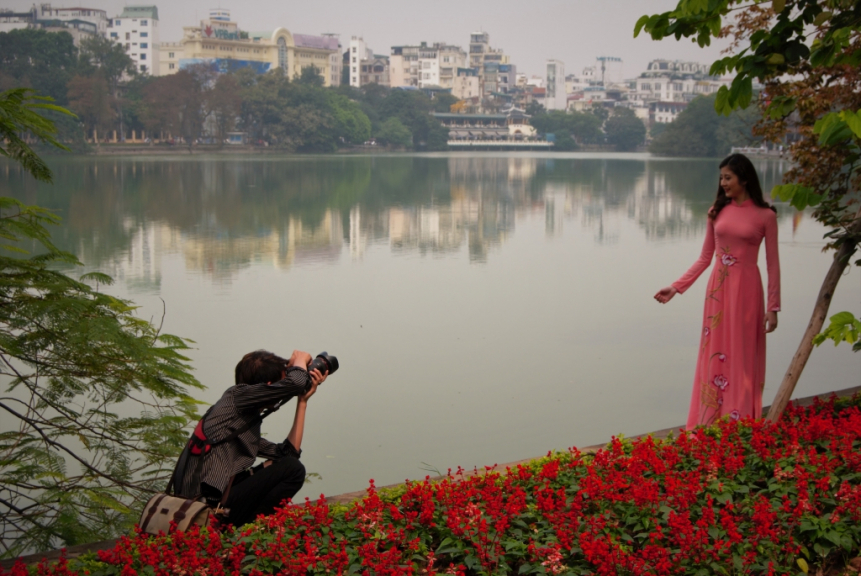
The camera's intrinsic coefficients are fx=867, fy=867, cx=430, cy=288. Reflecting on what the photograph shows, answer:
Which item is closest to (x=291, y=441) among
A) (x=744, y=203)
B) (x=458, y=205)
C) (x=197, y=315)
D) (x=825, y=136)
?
(x=825, y=136)

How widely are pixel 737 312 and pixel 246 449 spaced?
1.94 meters

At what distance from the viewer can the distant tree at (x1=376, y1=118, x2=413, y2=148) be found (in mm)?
61469

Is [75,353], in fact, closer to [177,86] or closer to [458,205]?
[458,205]

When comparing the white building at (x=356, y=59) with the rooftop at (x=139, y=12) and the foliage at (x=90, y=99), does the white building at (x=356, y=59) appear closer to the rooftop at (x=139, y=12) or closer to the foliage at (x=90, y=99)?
the rooftop at (x=139, y=12)

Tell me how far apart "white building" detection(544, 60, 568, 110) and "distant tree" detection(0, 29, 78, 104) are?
71063 mm

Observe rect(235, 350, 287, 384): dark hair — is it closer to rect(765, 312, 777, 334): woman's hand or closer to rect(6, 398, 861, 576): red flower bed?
rect(6, 398, 861, 576): red flower bed

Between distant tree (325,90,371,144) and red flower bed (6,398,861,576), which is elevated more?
distant tree (325,90,371,144)

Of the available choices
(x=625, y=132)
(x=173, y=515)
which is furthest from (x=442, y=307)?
(x=625, y=132)

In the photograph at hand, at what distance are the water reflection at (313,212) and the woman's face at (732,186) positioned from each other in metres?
6.30

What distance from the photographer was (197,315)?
698 cm

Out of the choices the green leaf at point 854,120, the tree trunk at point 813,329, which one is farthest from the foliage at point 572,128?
the green leaf at point 854,120

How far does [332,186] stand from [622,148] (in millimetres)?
55849

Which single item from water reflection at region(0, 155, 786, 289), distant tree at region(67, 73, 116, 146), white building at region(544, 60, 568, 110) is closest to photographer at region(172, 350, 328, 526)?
water reflection at region(0, 155, 786, 289)

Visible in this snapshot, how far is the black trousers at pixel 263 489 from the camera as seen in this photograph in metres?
2.37
